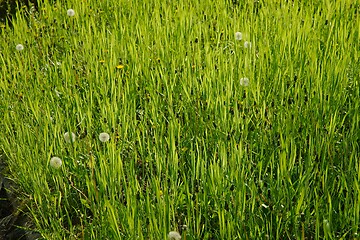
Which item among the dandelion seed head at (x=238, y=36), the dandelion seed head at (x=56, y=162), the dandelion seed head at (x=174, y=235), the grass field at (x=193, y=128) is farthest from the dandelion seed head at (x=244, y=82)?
the dandelion seed head at (x=174, y=235)

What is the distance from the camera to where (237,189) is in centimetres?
186

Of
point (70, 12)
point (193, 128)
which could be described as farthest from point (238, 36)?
point (70, 12)

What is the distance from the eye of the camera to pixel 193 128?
8.19 feet

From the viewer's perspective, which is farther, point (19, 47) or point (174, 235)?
point (19, 47)

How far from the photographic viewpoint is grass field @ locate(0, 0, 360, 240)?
190cm

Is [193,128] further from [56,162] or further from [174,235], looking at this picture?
[174,235]

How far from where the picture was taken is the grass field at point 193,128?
190 cm

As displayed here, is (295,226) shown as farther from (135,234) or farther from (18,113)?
(18,113)

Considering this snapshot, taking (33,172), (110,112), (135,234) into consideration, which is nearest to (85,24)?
(110,112)

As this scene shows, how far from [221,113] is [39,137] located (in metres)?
0.84

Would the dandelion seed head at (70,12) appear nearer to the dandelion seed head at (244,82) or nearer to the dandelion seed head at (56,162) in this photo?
the dandelion seed head at (244,82)

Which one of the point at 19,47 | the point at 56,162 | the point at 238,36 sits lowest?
the point at 56,162

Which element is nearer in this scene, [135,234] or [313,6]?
[135,234]

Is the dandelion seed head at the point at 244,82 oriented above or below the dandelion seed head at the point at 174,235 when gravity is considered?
above
